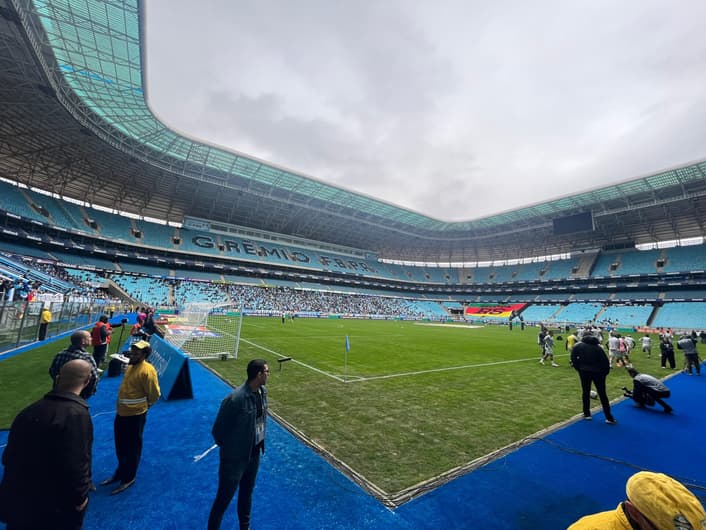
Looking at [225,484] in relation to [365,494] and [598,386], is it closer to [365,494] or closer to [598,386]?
[365,494]

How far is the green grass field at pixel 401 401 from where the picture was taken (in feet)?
18.0

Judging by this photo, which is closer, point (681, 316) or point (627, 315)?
point (681, 316)

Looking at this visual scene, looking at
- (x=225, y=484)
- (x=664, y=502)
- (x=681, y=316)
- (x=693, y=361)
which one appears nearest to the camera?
(x=664, y=502)

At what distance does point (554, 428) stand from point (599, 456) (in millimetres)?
1170

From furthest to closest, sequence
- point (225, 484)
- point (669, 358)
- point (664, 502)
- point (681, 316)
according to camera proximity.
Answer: point (681, 316)
point (669, 358)
point (225, 484)
point (664, 502)

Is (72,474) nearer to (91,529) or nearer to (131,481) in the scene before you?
(91,529)

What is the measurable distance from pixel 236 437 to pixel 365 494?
216 cm

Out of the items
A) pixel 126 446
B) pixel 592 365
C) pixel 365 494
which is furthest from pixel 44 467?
pixel 592 365

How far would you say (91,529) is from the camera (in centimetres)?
351

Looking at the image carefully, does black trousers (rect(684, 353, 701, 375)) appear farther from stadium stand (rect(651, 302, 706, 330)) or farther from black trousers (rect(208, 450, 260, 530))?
stadium stand (rect(651, 302, 706, 330))

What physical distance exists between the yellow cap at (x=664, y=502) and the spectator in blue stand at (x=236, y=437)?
2875 mm

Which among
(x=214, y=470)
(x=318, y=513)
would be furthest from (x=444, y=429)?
(x=214, y=470)

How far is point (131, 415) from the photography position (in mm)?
4398

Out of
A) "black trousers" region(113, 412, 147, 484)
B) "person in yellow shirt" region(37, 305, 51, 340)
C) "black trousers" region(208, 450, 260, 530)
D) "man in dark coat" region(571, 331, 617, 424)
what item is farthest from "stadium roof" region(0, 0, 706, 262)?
"man in dark coat" region(571, 331, 617, 424)
